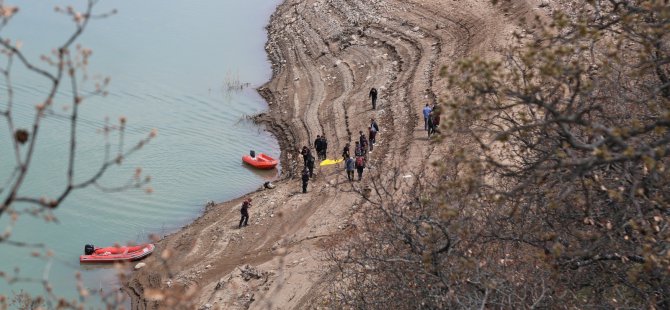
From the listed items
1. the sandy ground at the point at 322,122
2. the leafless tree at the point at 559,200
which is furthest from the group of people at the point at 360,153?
the leafless tree at the point at 559,200

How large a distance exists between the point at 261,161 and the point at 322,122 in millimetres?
3775

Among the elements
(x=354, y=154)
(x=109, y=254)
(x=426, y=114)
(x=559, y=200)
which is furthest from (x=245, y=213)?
(x=559, y=200)

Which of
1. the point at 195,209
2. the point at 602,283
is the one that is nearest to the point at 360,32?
the point at 195,209

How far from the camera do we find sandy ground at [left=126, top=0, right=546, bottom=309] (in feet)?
57.2

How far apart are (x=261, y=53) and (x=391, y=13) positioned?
8.21 metres

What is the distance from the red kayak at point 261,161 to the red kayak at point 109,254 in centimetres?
→ 745

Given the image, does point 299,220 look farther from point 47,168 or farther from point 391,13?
point 391,13

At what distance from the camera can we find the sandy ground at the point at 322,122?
17422 millimetres

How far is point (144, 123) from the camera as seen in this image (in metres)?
31.1

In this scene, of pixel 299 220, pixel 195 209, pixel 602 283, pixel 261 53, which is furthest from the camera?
pixel 261 53

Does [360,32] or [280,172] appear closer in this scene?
[280,172]

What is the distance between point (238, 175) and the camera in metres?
28.6

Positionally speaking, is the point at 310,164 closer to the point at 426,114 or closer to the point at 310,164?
the point at 310,164

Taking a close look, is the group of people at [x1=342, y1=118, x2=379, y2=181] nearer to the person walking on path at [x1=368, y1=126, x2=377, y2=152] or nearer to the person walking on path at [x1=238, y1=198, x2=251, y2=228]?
the person walking on path at [x1=368, y1=126, x2=377, y2=152]
